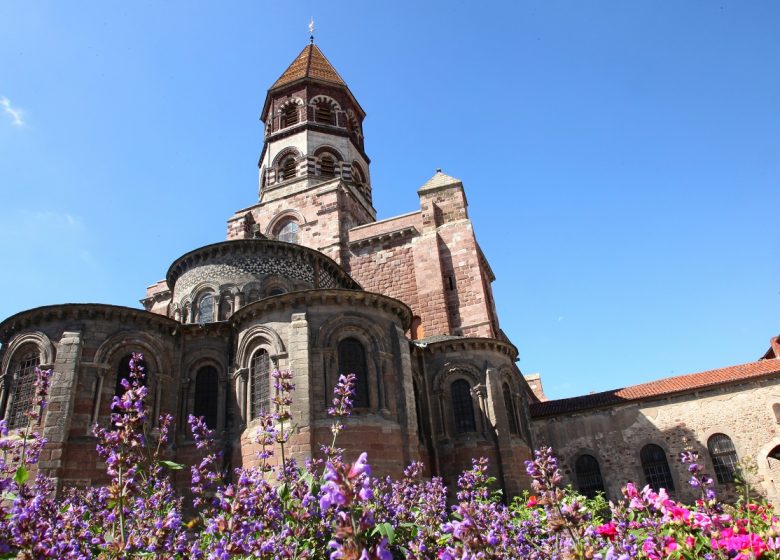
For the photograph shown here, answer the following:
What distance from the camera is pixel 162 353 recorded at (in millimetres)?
17609

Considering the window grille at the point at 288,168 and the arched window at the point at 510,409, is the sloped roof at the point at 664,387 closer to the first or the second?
the arched window at the point at 510,409

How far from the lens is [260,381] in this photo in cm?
1650

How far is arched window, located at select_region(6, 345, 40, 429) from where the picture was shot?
628 inches

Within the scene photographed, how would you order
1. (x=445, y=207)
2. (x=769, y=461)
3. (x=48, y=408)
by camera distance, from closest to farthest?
(x=48, y=408) < (x=769, y=461) < (x=445, y=207)

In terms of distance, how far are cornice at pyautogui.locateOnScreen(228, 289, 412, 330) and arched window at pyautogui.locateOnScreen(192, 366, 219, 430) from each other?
6.71 ft

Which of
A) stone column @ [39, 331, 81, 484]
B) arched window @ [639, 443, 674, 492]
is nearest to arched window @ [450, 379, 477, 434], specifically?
arched window @ [639, 443, 674, 492]

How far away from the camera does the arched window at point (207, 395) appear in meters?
17.5

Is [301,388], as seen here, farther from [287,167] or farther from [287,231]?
[287,167]

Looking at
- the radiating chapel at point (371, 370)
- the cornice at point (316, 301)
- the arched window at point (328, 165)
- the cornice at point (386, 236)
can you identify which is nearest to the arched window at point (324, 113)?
the arched window at point (328, 165)

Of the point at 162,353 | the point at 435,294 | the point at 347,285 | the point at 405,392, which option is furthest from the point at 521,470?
the point at 162,353

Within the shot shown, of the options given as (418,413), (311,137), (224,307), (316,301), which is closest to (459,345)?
(418,413)

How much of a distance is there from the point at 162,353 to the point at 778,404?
21.4 meters

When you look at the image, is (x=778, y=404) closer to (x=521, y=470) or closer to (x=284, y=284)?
(x=521, y=470)

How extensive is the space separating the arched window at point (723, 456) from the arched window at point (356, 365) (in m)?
13.2
